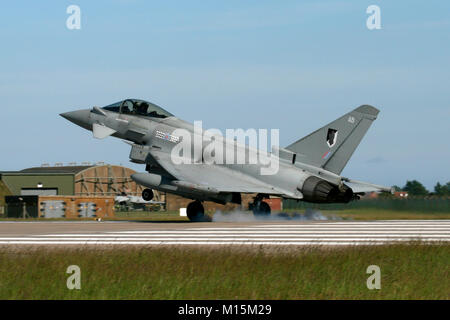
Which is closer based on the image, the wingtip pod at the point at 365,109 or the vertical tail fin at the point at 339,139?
the vertical tail fin at the point at 339,139

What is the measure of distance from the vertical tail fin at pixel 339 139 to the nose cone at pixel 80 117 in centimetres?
1090

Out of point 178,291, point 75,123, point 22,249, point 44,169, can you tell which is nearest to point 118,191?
point 44,169

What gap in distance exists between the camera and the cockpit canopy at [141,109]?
102 ft

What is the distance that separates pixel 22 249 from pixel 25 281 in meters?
5.10

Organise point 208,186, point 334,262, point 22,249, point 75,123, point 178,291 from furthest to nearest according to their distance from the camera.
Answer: point 75,123, point 208,186, point 22,249, point 334,262, point 178,291

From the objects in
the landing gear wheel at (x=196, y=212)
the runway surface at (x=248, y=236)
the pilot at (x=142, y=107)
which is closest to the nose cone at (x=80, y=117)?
the pilot at (x=142, y=107)

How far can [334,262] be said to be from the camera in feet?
43.6

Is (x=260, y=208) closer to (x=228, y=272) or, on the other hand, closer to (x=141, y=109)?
(x=141, y=109)

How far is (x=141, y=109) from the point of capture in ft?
102

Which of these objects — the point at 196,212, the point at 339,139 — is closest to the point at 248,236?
the point at 339,139

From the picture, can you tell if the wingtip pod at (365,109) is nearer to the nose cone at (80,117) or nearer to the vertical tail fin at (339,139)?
the vertical tail fin at (339,139)

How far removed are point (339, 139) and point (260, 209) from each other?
4.76 metres

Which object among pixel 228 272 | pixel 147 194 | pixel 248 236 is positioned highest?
pixel 147 194
